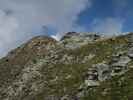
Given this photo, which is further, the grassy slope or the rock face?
the rock face

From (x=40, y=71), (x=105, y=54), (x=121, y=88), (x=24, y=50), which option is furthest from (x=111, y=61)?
(x=24, y=50)

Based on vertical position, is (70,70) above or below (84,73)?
above

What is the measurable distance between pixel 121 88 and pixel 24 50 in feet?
104

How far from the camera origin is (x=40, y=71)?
185ft

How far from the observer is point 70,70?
173 ft

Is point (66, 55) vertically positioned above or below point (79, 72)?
above

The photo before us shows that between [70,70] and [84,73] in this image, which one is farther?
[70,70]

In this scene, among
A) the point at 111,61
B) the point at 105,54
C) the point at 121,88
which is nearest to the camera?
the point at 121,88

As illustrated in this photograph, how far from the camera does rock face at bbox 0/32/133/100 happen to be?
43469 mm

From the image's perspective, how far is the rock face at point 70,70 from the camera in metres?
43.5

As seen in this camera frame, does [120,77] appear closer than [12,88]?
Yes

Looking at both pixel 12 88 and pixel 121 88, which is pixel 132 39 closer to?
pixel 121 88

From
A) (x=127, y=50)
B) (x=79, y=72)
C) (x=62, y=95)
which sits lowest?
(x=62, y=95)

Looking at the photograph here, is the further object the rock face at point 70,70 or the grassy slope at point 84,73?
the rock face at point 70,70
